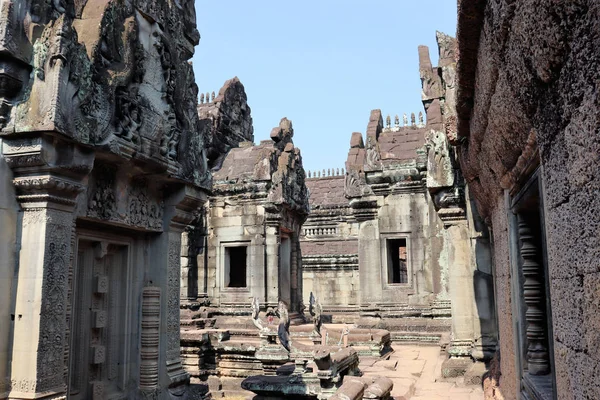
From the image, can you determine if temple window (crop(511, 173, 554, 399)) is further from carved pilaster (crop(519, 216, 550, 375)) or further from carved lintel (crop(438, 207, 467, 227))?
carved lintel (crop(438, 207, 467, 227))

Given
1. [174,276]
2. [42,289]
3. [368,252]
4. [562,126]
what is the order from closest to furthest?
[562,126] → [42,289] → [174,276] → [368,252]

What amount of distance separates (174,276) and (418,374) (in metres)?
5.00

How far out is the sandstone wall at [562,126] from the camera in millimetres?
1470

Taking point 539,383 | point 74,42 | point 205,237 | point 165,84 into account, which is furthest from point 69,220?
point 205,237

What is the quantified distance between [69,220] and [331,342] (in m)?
9.10

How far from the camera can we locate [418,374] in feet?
29.9

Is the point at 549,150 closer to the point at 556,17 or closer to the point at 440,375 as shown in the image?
the point at 556,17

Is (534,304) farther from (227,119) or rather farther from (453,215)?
(227,119)

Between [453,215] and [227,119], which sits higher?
[227,119]

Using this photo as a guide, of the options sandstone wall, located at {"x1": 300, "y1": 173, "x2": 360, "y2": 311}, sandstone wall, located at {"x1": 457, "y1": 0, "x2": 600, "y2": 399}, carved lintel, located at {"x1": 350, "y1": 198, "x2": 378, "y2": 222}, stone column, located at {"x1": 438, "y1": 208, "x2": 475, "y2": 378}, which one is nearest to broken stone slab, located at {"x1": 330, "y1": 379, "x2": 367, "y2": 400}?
stone column, located at {"x1": 438, "y1": 208, "x2": 475, "y2": 378}

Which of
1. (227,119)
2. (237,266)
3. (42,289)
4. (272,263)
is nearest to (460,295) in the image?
(42,289)

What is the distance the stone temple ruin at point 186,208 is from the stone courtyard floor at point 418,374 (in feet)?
0.37

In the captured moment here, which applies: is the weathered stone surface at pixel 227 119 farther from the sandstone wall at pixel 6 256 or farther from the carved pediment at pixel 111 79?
the sandstone wall at pixel 6 256

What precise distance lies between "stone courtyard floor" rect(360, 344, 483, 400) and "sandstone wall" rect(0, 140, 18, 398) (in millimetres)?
5054
